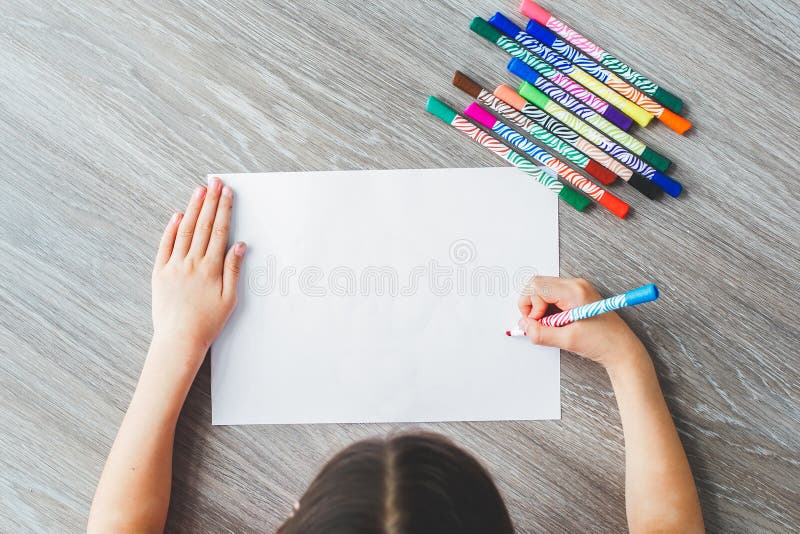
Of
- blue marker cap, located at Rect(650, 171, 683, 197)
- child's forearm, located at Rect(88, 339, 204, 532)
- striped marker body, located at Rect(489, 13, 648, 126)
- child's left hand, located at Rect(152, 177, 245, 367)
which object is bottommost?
child's forearm, located at Rect(88, 339, 204, 532)

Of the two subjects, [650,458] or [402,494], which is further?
[650,458]

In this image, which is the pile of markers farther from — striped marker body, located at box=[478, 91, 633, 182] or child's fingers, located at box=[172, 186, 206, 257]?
child's fingers, located at box=[172, 186, 206, 257]

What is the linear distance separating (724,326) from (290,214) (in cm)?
49

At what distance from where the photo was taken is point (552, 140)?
2.15 feet

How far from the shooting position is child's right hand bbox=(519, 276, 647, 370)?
63 cm

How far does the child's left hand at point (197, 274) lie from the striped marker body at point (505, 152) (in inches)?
9.8

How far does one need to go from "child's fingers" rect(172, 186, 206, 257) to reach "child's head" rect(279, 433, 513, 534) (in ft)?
0.98

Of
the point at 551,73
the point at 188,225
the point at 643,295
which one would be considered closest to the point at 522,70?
the point at 551,73

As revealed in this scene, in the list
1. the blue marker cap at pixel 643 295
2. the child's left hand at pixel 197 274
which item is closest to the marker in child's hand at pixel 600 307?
the blue marker cap at pixel 643 295

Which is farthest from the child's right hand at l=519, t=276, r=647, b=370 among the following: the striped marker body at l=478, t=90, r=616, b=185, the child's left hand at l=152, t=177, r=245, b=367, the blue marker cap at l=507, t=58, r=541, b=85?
the child's left hand at l=152, t=177, r=245, b=367

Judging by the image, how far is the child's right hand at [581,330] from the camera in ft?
2.07

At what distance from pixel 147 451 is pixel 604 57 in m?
0.65

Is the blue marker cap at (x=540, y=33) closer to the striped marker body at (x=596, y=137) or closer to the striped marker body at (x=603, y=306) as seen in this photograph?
the striped marker body at (x=596, y=137)

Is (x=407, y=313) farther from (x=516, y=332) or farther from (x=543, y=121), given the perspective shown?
(x=543, y=121)
